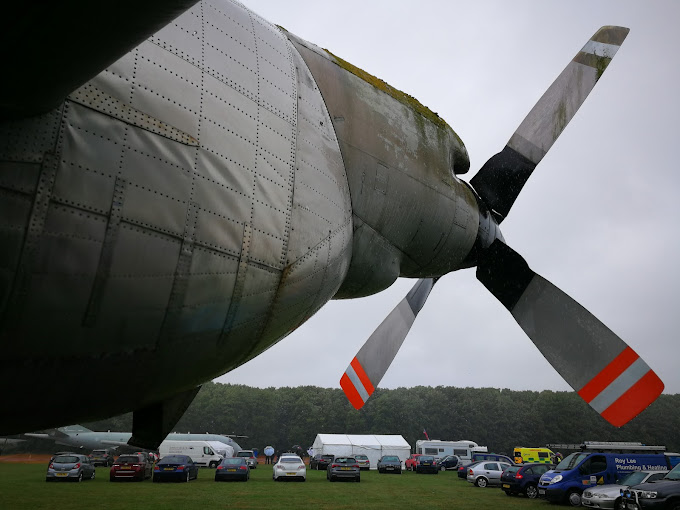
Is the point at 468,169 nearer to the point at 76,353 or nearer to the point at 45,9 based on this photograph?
the point at 76,353

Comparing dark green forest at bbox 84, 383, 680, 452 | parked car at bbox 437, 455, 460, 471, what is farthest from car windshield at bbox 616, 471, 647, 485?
dark green forest at bbox 84, 383, 680, 452

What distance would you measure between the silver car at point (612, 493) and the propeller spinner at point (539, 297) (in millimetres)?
10764

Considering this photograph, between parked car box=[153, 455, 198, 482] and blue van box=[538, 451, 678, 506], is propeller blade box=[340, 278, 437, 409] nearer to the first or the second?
blue van box=[538, 451, 678, 506]

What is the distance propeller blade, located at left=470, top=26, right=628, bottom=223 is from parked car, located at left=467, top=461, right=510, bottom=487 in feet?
70.3

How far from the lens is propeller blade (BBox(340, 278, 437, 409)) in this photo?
903 centimetres

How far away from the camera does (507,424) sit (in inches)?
3017

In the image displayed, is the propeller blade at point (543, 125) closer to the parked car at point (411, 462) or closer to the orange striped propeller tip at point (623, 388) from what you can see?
the orange striped propeller tip at point (623, 388)

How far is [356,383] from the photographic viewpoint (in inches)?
356

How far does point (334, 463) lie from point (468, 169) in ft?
73.9

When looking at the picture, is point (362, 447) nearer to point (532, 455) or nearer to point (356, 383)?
point (532, 455)

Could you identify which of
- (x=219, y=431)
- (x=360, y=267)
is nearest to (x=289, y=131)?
(x=360, y=267)

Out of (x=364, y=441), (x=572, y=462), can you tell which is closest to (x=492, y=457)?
(x=364, y=441)

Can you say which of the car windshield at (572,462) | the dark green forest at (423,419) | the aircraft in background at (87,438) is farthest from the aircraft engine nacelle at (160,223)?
the dark green forest at (423,419)

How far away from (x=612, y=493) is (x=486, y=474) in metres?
11.6
